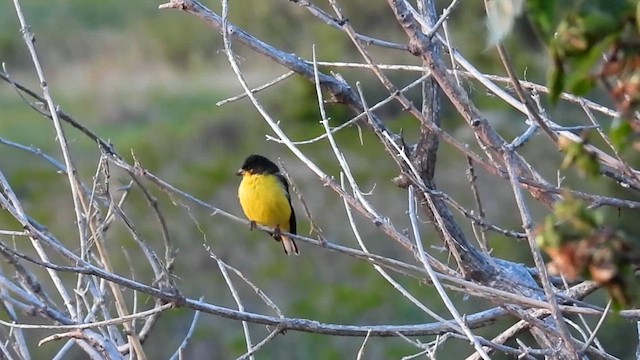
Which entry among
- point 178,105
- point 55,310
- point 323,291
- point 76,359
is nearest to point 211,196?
point 323,291

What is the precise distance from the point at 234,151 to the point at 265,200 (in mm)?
10027

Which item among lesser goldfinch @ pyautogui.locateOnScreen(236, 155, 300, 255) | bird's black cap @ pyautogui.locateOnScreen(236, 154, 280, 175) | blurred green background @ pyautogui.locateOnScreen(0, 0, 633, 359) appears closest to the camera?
lesser goldfinch @ pyautogui.locateOnScreen(236, 155, 300, 255)

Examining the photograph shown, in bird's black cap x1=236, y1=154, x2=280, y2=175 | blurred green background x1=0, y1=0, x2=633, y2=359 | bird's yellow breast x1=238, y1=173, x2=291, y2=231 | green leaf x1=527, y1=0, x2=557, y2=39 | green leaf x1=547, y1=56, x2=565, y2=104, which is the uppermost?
green leaf x1=527, y1=0, x2=557, y2=39

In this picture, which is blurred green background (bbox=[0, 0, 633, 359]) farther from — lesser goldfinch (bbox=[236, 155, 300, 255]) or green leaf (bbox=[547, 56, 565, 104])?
green leaf (bbox=[547, 56, 565, 104])

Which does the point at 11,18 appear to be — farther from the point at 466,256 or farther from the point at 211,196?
the point at 466,256

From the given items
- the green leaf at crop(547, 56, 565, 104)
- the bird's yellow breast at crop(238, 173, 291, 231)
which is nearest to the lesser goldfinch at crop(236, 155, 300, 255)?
the bird's yellow breast at crop(238, 173, 291, 231)

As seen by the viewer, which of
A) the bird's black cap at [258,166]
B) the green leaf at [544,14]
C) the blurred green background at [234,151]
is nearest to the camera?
the green leaf at [544,14]

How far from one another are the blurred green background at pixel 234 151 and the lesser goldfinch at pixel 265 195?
3.39 feet

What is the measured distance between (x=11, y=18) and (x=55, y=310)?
22393mm

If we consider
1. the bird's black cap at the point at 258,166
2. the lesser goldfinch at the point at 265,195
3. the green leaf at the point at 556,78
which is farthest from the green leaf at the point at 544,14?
the bird's black cap at the point at 258,166

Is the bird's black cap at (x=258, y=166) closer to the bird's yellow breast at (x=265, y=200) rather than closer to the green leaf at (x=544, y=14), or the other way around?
the bird's yellow breast at (x=265, y=200)

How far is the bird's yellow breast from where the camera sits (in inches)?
189

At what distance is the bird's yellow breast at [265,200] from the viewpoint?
15.8 feet

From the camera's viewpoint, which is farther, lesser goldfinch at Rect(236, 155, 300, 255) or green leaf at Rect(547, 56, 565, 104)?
lesser goldfinch at Rect(236, 155, 300, 255)
